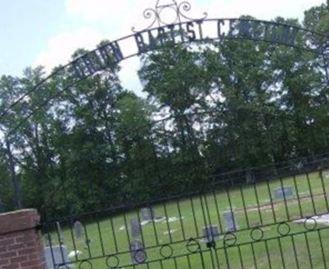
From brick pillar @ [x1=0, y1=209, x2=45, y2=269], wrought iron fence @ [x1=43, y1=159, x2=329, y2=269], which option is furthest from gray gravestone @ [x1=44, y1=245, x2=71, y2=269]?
brick pillar @ [x1=0, y1=209, x2=45, y2=269]

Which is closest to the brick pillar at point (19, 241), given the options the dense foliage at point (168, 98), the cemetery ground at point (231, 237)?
the cemetery ground at point (231, 237)

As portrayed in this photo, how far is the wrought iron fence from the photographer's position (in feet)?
27.2

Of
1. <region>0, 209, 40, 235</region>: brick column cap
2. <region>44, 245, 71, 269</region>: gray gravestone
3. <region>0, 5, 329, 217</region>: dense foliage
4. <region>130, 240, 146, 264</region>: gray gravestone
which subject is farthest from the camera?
<region>0, 5, 329, 217</region>: dense foliage

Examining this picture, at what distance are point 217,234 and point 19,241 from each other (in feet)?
7.74

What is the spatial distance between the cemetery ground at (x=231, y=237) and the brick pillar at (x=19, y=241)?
70cm

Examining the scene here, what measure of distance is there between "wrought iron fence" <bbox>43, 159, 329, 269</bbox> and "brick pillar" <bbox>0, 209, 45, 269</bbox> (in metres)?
0.34

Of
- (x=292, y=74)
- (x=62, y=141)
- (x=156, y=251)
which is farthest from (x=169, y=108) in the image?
(x=156, y=251)

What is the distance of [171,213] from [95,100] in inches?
763

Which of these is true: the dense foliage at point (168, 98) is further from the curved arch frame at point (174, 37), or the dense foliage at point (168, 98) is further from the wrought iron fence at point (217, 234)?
the curved arch frame at point (174, 37)

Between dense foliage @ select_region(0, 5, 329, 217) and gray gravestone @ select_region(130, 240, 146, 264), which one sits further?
dense foliage @ select_region(0, 5, 329, 217)

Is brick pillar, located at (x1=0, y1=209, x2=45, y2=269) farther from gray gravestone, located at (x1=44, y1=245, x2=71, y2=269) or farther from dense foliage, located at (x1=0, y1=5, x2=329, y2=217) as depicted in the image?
dense foliage, located at (x1=0, y1=5, x2=329, y2=217)

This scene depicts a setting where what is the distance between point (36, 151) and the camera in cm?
4306

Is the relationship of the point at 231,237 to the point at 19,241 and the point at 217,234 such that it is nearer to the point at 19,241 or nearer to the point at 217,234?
the point at 217,234

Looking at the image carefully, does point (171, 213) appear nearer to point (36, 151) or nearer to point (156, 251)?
point (156, 251)
